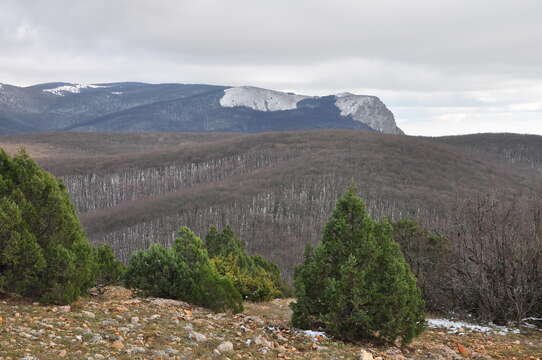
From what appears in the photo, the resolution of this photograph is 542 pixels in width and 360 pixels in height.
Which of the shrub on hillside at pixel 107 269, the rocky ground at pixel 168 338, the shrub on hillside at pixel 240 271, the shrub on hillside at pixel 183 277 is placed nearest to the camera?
the rocky ground at pixel 168 338

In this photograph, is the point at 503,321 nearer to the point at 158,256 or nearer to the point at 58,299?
the point at 158,256

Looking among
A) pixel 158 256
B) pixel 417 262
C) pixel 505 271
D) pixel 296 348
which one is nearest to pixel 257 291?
pixel 417 262

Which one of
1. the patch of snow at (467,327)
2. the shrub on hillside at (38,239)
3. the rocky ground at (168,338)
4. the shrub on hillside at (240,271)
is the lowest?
the shrub on hillside at (240,271)

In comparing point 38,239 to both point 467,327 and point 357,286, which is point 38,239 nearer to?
point 357,286

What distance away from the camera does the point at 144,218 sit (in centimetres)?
17862

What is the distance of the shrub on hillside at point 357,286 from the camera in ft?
39.1

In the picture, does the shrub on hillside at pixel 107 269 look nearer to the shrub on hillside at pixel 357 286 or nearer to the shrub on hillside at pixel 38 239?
the shrub on hillside at pixel 38 239

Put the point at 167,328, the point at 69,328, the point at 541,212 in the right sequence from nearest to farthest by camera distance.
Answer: the point at 69,328, the point at 167,328, the point at 541,212

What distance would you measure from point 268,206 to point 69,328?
583ft

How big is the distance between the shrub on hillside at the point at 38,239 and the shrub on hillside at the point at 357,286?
18.6 ft

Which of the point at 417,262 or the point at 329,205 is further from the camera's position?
the point at 329,205

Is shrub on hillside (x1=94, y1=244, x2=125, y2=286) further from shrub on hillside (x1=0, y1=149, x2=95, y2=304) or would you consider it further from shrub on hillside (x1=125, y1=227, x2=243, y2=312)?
shrub on hillside (x1=0, y1=149, x2=95, y2=304)

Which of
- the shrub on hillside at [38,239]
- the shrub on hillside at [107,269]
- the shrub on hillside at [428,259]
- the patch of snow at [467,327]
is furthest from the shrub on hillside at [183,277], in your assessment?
the shrub on hillside at [428,259]

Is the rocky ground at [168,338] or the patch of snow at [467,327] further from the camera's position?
the patch of snow at [467,327]
